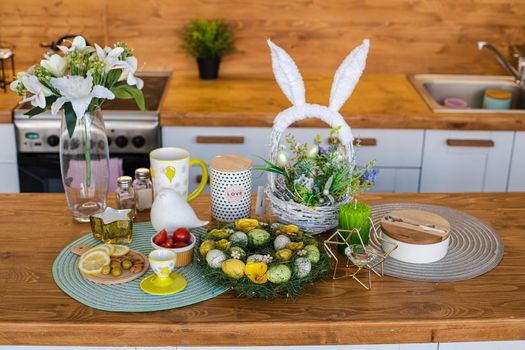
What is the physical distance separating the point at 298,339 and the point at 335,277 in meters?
0.24

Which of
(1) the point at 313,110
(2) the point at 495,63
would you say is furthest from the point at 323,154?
(2) the point at 495,63

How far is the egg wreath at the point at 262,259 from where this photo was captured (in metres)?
1.69

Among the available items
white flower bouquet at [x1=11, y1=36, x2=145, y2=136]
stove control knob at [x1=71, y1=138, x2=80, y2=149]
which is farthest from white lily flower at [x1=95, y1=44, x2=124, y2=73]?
stove control knob at [x1=71, y1=138, x2=80, y2=149]

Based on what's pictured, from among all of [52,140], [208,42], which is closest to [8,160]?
[52,140]

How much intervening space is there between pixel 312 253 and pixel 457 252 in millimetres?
455

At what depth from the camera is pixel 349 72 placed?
76.1 inches

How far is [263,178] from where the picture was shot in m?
3.19

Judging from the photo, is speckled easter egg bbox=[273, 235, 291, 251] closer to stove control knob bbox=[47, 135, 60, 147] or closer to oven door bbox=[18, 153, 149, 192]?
oven door bbox=[18, 153, 149, 192]

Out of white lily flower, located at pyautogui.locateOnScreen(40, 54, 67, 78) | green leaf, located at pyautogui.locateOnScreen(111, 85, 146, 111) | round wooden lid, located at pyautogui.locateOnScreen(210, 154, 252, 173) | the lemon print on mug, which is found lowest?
the lemon print on mug

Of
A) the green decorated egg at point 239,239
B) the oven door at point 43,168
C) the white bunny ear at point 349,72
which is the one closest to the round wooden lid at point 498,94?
the oven door at point 43,168

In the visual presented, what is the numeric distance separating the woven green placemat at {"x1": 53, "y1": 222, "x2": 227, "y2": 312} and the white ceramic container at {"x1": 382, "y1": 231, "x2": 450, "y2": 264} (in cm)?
49

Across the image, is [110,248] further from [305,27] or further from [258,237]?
[305,27]

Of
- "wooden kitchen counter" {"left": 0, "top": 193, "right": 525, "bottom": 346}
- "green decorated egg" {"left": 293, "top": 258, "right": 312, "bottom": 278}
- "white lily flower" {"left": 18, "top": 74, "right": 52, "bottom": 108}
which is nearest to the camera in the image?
"wooden kitchen counter" {"left": 0, "top": 193, "right": 525, "bottom": 346}

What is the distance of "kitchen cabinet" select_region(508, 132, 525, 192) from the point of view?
10.6 ft
